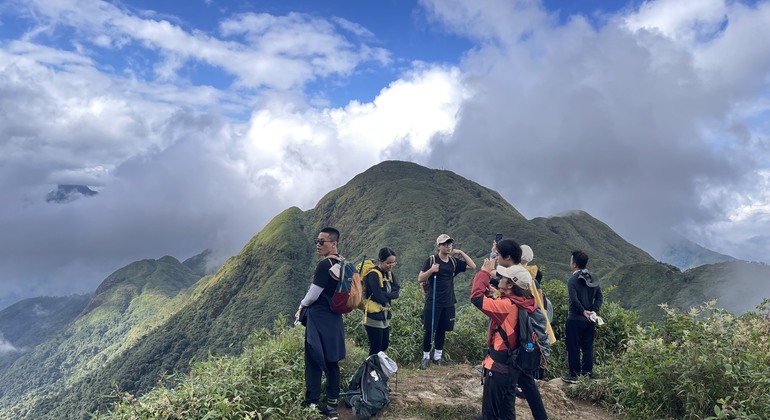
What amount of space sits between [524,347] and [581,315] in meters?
2.71

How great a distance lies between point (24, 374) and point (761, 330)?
249 m

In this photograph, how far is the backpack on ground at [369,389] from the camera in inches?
221

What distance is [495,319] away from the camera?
4.86m

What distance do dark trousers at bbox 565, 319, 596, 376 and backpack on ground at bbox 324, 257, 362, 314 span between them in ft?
12.3

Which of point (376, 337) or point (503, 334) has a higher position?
point (503, 334)

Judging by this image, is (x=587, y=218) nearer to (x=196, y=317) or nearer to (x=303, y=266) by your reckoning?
(x=303, y=266)

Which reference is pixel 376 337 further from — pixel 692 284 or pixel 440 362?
pixel 692 284

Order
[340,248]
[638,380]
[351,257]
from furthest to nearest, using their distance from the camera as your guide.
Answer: [340,248] < [351,257] < [638,380]

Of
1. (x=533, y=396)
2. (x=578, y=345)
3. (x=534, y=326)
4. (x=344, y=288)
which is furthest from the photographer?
(x=578, y=345)

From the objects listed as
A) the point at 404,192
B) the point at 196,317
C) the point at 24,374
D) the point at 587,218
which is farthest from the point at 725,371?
the point at 24,374

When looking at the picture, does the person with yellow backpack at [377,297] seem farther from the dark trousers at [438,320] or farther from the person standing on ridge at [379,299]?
the dark trousers at [438,320]

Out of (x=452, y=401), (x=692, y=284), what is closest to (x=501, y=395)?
(x=452, y=401)

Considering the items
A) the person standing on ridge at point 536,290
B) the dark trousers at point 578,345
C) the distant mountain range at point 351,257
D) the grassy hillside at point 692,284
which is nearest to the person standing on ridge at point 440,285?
the person standing on ridge at point 536,290

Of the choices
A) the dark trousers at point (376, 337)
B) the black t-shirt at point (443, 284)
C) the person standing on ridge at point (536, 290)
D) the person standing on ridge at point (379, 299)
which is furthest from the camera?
the black t-shirt at point (443, 284)
